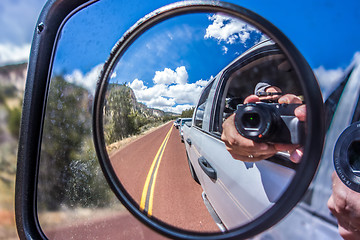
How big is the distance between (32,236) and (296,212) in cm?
143

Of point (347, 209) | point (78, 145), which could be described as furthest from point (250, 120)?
point (78, 145)

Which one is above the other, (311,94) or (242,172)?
(311,94)

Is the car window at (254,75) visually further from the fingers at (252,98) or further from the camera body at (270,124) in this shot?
the camera body at (270,124)

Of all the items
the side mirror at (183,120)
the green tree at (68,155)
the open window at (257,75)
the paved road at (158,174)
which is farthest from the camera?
the green tree at (68,155)

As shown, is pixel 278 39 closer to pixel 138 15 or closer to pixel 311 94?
pixel 311 94

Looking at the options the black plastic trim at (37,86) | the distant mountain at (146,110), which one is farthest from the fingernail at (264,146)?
the black plastic trim at (37,86)

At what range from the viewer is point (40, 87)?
1164mm

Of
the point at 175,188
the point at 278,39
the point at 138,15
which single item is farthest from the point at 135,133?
the point at 278,39

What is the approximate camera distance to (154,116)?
0.81 meters

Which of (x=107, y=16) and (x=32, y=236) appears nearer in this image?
(x=107, y=16)

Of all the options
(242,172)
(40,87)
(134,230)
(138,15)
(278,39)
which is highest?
(138,15)

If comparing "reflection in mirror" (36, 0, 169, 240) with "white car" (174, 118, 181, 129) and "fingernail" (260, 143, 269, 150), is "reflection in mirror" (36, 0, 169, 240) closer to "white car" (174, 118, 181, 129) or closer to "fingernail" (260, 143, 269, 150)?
"white car" (174, 118, 181, 129)

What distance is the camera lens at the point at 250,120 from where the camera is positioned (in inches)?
30.4

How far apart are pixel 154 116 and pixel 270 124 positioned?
394mm
